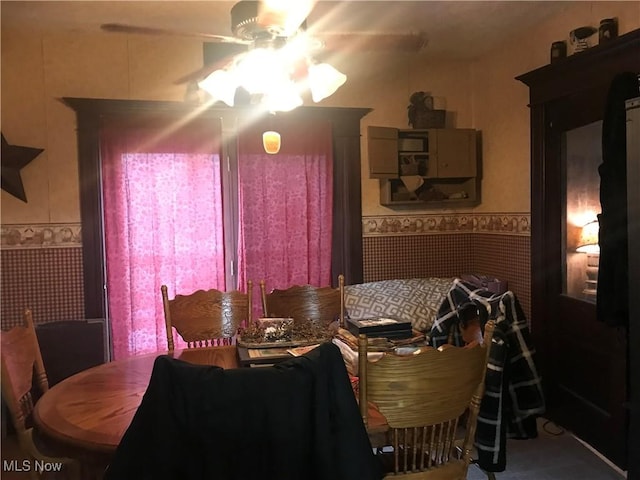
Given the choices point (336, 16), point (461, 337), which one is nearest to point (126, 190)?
point (336, 16)

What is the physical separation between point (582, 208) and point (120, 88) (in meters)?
3.02

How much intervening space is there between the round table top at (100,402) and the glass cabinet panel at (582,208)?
2.12 m

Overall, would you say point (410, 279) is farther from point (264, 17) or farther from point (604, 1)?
point (264, 17)

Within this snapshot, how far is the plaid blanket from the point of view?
233cm

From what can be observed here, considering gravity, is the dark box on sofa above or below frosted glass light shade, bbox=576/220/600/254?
below

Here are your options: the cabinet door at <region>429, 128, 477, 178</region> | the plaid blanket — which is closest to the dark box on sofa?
the plaid blanket

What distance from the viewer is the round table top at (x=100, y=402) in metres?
1.56

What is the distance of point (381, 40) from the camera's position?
221 cm

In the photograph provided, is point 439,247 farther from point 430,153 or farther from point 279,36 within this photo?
point 279,36

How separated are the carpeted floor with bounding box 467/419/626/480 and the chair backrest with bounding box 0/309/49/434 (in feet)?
6.73

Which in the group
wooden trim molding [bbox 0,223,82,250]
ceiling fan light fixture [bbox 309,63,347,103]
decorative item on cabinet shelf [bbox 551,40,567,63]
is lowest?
wooden trim molding [bbox 0,223,82,250]

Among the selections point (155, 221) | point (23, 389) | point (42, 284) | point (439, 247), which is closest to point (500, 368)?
point (23, 389)

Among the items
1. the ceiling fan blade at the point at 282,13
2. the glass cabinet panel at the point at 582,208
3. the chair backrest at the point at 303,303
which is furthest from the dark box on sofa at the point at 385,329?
the glass cabinet panel at the point at 582,208

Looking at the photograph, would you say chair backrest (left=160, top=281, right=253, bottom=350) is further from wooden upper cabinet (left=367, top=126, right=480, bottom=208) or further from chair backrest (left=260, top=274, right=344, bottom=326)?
wooden upper cabinet (left=367, top=126, right=480, bottom=208)
